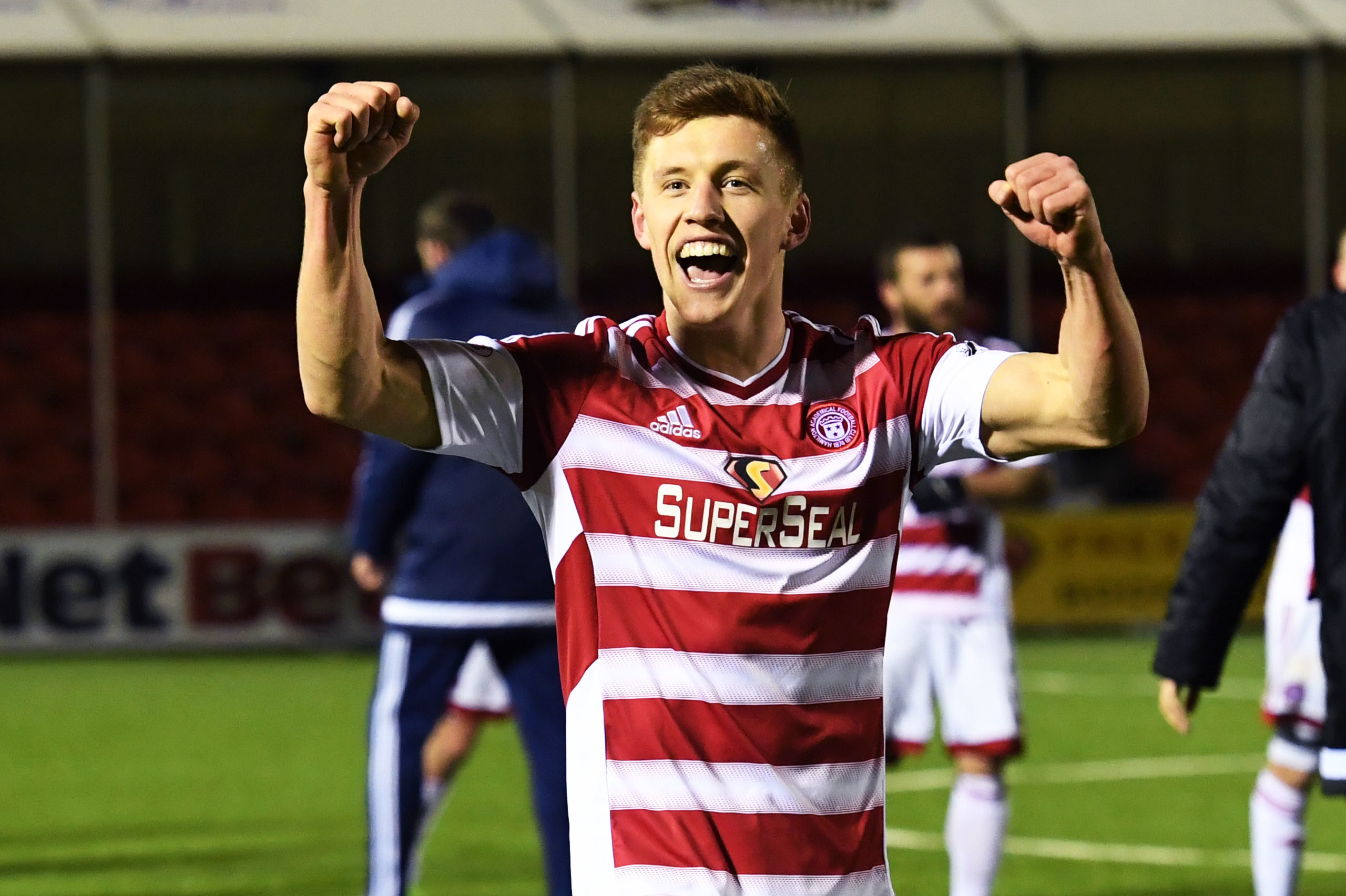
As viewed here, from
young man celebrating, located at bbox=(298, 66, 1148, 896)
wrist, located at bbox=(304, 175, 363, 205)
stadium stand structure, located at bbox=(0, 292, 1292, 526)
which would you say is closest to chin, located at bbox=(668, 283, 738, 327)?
young man celebrating, located at bbox=(298, 66, 1148, 896)

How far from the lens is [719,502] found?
9.02ft

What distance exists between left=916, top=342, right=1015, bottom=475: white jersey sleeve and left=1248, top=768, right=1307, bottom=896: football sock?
9.64ft

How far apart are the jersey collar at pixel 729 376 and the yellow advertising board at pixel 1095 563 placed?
11.8 meters

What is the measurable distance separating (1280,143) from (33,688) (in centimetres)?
1757

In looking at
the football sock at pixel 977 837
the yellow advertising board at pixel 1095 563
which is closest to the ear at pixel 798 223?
the football sock at pixel 977 837

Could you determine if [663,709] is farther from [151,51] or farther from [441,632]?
[151,51]

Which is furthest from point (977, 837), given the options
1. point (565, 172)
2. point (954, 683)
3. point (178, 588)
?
point (565, 172)

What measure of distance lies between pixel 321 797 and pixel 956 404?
635cm

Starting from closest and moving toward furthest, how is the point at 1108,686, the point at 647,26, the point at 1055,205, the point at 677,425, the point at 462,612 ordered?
the point at 1055,205, the point at 677,425, the point at 462,612, the point at 1108,686, the point at 647,26

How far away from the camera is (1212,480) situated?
432 cm

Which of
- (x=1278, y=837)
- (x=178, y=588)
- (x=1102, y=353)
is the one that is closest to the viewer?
(x=1102, y=353)

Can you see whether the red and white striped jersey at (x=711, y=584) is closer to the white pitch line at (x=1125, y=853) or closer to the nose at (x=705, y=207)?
the nose at (x=705, y=207)

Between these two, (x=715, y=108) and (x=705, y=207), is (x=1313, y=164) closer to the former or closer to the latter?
(x=715, y=108)

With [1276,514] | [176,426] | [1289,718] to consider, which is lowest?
[1289,718]
